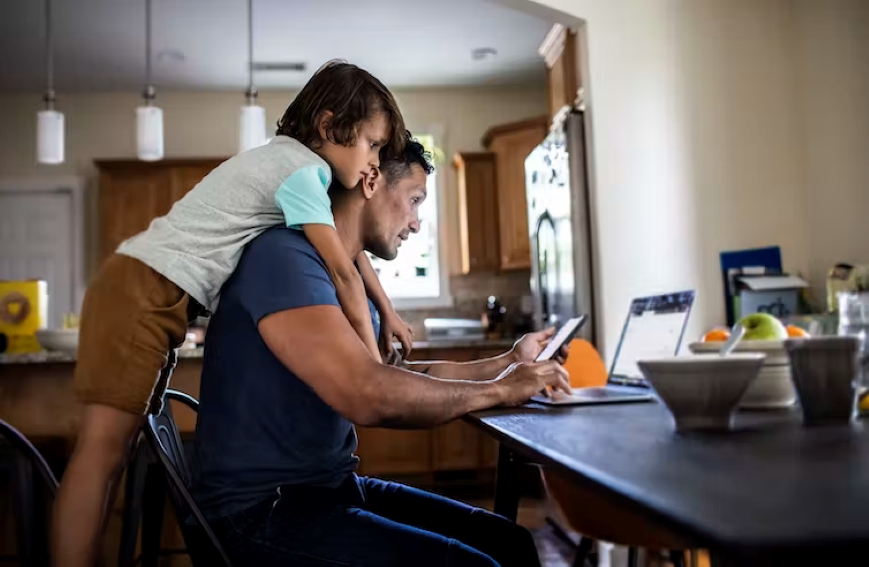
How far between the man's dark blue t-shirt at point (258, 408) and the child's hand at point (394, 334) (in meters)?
0.53

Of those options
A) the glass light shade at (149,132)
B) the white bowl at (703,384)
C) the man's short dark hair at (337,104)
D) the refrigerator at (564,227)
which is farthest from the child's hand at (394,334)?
the glass light shade at (149,132)

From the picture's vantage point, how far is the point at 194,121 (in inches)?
251

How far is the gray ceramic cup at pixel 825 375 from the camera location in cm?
96

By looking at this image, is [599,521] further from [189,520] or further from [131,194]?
[131,194]

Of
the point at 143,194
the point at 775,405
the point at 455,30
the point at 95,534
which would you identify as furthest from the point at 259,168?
the point at 143,194

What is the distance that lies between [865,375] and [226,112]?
5.92 metres

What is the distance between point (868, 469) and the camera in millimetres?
646

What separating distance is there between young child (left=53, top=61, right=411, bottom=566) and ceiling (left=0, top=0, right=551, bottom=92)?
347 centimetres

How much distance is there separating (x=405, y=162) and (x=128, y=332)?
610mm

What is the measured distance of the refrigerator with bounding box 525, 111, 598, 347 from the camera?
3381mm

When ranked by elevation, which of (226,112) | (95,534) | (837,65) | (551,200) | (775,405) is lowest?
(95,534)

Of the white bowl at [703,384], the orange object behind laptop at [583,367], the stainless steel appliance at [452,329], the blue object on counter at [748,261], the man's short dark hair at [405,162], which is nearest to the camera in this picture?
the white bowl at [703,384]

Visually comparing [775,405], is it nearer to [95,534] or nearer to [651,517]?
[651,517]

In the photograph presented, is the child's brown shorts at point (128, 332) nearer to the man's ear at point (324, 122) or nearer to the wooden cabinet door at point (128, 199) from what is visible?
the man's ear at point (324, 122)
